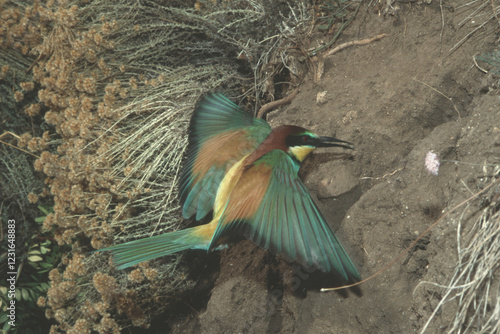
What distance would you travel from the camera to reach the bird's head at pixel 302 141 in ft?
7.54

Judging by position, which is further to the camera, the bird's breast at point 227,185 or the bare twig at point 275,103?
the bare twig at point 275,103

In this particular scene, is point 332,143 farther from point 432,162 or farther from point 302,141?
point 432,162

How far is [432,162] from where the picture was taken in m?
2.09

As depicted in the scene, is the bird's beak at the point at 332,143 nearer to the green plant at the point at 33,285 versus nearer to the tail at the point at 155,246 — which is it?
the tail at the point at 155,246

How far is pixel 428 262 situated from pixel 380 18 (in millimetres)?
1486

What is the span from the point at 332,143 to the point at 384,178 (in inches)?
12.5

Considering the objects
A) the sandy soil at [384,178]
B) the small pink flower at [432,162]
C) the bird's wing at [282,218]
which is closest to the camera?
the bird's wing at [282,218]

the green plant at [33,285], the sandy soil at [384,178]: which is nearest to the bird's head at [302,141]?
the sandy soil at [384,178]

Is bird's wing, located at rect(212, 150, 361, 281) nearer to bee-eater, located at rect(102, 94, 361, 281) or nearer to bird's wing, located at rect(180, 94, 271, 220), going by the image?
bee-eater, located at rect(102, 94, 361, 281)

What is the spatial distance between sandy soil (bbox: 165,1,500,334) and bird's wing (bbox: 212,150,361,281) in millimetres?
235

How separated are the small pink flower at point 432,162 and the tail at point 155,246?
105 centimetres

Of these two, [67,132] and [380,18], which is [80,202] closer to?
[67,132]

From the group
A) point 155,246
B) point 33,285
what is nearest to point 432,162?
point 155,246

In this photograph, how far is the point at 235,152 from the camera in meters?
2.47
